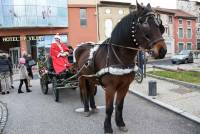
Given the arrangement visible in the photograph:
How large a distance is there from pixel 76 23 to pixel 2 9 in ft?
28.2

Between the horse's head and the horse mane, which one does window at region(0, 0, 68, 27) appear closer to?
the horse mane

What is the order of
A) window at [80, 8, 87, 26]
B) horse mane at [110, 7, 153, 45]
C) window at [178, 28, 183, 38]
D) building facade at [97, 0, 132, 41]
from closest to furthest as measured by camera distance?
horse mane at [110, 7, 153, 45], window at [80, 8, 87, 26], building facade at [97, 0, 132, 41], window at [178, 28, 183, 38]

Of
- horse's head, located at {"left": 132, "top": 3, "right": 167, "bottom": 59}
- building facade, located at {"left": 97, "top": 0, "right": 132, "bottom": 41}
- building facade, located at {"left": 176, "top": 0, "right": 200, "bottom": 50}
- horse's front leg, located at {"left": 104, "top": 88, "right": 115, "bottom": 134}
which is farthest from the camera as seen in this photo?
building facade, located at {"left": 176, "top": 0, "right": 200, "bottom": 50}

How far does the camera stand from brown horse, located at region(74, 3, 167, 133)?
17.1 ft

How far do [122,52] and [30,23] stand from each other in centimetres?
2794

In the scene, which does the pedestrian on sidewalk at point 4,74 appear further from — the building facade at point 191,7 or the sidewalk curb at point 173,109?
the building facade at point 191,7

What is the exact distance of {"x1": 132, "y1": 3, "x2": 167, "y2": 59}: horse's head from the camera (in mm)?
5074

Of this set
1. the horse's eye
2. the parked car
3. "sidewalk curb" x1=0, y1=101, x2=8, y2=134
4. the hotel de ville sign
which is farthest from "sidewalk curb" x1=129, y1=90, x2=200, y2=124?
the hotel de ville sign

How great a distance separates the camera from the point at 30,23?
1272 inches

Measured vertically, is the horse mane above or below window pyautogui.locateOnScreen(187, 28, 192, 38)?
below

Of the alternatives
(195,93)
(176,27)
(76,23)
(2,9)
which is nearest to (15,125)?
(195,93)

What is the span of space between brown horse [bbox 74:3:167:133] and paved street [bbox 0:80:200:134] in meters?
0.69

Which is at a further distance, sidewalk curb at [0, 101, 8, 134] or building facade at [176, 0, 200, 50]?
building facade at [176, 0, 200, 50]

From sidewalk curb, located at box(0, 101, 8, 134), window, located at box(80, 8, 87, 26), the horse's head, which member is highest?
window, located at box(80, 8, 87, 26)
